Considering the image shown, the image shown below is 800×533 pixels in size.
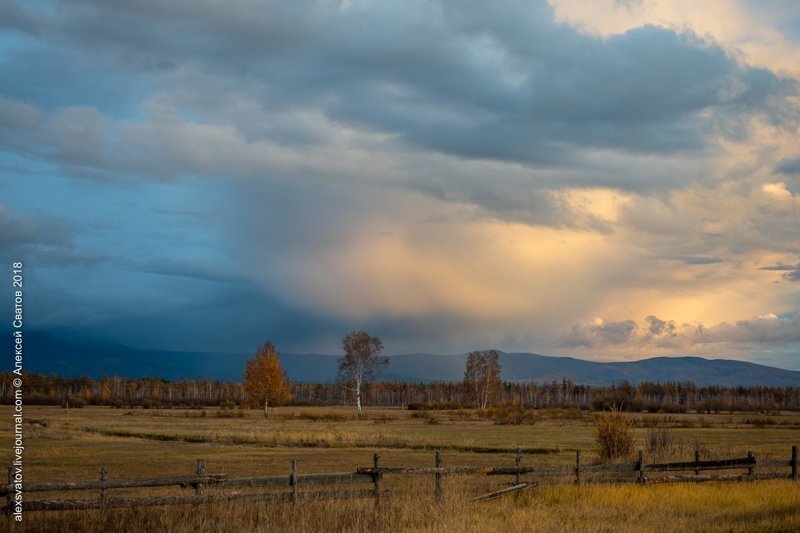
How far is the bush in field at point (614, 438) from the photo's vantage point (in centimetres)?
3100

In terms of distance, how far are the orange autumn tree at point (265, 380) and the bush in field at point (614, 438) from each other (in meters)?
85.3

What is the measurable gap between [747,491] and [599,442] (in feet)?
31.0

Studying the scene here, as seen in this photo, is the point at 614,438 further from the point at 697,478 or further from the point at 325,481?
the point at 325,481

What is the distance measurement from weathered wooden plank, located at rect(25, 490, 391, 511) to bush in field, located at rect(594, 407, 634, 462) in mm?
13042

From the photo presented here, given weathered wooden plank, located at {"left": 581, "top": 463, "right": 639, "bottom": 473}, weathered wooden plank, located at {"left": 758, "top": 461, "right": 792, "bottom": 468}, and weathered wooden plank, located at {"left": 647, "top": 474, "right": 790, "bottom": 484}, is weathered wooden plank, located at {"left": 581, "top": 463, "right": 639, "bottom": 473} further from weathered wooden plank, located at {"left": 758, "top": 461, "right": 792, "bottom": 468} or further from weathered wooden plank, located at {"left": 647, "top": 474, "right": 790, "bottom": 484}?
weathered wooden plank, located at {"left": 758, "top": 461, "right": 792, "bottom": 468}

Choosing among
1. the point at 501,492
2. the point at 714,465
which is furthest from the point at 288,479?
the point at 714,465

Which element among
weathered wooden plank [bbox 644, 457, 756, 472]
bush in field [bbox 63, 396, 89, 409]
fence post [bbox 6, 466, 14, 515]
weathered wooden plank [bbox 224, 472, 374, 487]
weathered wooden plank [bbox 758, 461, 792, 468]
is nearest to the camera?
fence post [bbox 6, 466, 14, 515]

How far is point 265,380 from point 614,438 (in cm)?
8726

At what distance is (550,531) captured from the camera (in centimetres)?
1573

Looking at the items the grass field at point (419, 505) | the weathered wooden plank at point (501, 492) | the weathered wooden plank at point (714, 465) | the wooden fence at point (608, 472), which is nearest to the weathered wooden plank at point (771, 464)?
the wooden fence at point (608, 472)

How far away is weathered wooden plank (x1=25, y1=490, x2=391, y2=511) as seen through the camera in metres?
16.5

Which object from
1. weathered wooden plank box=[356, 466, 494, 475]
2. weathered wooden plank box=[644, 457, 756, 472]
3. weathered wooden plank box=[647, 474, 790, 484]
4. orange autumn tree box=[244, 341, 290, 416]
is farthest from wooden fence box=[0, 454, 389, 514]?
orange autumn tree box=[244, 341, 290, 416]

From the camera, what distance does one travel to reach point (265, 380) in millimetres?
112750

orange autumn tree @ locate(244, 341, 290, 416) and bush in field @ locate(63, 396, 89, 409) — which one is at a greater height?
orange autumn tree @ locate(244, 341, 290, 416)
